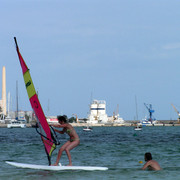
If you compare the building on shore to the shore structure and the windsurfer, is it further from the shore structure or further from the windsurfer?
the windsurfer

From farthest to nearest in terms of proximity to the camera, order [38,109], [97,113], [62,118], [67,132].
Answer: [97,113]
[38,109]
[67,132]
[62,118]

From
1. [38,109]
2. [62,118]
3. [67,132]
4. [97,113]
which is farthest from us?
[97,113]

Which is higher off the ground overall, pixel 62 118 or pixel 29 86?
pixel 29 86

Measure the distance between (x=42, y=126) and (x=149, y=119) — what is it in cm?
17579

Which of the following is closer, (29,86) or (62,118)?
(62,118)

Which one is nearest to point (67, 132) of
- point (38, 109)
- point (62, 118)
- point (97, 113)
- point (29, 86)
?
point (62, 118)

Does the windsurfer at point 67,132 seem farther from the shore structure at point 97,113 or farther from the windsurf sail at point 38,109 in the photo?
the shore structure at point 97,113

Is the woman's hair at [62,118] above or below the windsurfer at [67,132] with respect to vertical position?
Result: above

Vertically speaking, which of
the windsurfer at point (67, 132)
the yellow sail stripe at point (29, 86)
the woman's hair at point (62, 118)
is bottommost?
the windsurfer at point (67, 132)

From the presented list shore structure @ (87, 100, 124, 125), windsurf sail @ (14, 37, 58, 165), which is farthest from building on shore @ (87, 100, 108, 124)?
windsurf sail @ (14, 37, 58, 165)

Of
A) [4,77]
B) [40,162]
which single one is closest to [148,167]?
[40,162]

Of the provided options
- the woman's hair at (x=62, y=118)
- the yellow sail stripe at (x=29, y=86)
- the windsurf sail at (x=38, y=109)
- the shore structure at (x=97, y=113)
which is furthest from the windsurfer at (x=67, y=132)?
the shore structure at (x=97, y=113)

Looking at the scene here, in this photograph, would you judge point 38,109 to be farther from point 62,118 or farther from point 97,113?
point 97,113

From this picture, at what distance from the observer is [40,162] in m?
22.9
